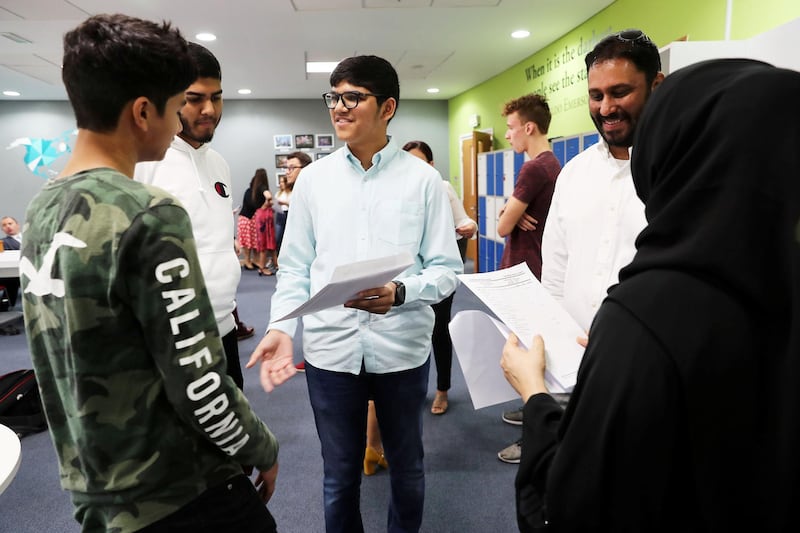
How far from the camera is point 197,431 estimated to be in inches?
34.5

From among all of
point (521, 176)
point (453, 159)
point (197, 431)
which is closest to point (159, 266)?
point (197, 431)

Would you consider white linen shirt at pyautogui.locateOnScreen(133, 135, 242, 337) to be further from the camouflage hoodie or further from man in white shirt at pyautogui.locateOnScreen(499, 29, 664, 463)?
man in white shirt at pyautogui.locateOnScreen(499, 29, 664, 463)

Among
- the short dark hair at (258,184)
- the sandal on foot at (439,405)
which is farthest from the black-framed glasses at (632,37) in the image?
the short dark hair at (258,184)

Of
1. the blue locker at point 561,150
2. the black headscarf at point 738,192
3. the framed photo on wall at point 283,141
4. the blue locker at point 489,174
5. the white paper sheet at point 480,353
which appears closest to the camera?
the black headscarf at point 738,192

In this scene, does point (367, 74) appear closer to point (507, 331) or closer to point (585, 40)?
point (507, 331)

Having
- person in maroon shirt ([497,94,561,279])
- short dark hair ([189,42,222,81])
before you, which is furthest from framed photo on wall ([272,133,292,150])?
short dark hair ([189,42,222,81])

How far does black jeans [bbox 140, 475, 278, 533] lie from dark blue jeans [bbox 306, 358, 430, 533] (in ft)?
1.73

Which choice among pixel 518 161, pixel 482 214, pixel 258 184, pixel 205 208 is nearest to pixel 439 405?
pixel 205 208

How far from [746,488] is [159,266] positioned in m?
0.82

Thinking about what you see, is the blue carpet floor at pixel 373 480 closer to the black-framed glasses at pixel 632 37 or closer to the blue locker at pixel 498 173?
the black-framed glasses at pixel 632 37

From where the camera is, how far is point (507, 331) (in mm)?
1129

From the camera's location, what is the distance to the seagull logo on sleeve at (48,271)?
0.74 meters

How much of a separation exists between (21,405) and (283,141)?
784 cm

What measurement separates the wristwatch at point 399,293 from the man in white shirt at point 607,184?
56 cm
